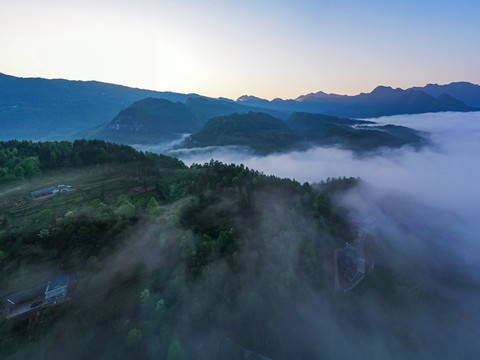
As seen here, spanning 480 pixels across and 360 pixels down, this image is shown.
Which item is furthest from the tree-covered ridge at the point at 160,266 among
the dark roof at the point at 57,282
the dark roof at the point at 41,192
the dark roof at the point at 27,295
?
the dark roof at the point at 41,192

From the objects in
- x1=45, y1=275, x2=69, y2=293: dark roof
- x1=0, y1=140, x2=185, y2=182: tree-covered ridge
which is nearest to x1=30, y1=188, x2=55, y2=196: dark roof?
x1=0, y1=140, x2=185, y2=182: tree-covered ridge

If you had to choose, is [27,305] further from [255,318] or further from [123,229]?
[255,318]

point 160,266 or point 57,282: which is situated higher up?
point 57,282

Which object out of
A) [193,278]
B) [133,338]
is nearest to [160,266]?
[193,278]

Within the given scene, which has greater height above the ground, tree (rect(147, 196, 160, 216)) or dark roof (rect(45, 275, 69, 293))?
tree (rect(147, 196, 160, 216))

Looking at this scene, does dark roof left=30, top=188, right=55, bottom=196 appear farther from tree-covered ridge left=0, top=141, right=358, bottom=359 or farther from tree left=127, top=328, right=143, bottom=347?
tree left=127, top=328, right=143, bottom=347

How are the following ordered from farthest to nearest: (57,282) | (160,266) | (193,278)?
(160,266)
(193,278)
(57,282)

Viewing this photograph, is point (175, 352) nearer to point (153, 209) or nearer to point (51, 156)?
point (153, 209)
